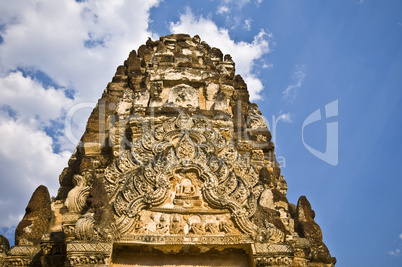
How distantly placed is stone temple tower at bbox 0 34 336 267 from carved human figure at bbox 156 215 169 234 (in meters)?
0.02

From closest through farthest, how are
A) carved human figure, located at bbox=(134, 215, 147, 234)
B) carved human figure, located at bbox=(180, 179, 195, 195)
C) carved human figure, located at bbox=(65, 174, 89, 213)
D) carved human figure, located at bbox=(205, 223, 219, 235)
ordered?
carved human figure, located at bbox=(134, 215, 147, 234)
carved human figure, located at bbox=(205, 223, 219, 235)
carved human figure, located at bbox=(180, 179, 195, 195)
carved human figure, located at bbox=(65, 174, 89, 213)

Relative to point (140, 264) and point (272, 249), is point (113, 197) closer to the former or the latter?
point (140, 264)

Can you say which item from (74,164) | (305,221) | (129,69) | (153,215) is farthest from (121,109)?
(305,221)

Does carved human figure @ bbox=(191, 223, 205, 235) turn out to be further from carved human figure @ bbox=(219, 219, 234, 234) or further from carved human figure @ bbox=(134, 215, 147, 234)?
carved human figure @ bbox=(134, 215, 147, 234)

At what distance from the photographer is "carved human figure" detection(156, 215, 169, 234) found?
6590mm

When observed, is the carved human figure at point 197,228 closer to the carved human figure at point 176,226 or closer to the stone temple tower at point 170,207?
the stone temple tower at point 170,207

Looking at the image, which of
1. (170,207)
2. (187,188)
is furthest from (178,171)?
(170,207)

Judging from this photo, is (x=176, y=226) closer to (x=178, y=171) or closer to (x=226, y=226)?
(x=226, y=226)

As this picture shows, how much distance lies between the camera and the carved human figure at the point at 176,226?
6605 mm

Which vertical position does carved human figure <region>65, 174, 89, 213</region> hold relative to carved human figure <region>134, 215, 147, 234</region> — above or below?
above

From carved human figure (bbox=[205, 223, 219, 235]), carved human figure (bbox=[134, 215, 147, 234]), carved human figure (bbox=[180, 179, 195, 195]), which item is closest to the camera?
carved human figure (bbox=[134, 215, 147, 234])

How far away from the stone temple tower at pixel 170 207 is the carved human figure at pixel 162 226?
0.06 ft

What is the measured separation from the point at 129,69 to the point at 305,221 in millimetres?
8572

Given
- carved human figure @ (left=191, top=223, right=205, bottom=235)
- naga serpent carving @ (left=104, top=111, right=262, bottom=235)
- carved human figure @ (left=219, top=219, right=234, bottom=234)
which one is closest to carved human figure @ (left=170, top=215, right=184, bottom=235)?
carved human figure @ (left=191, top=223, right=205, bottom=235)
